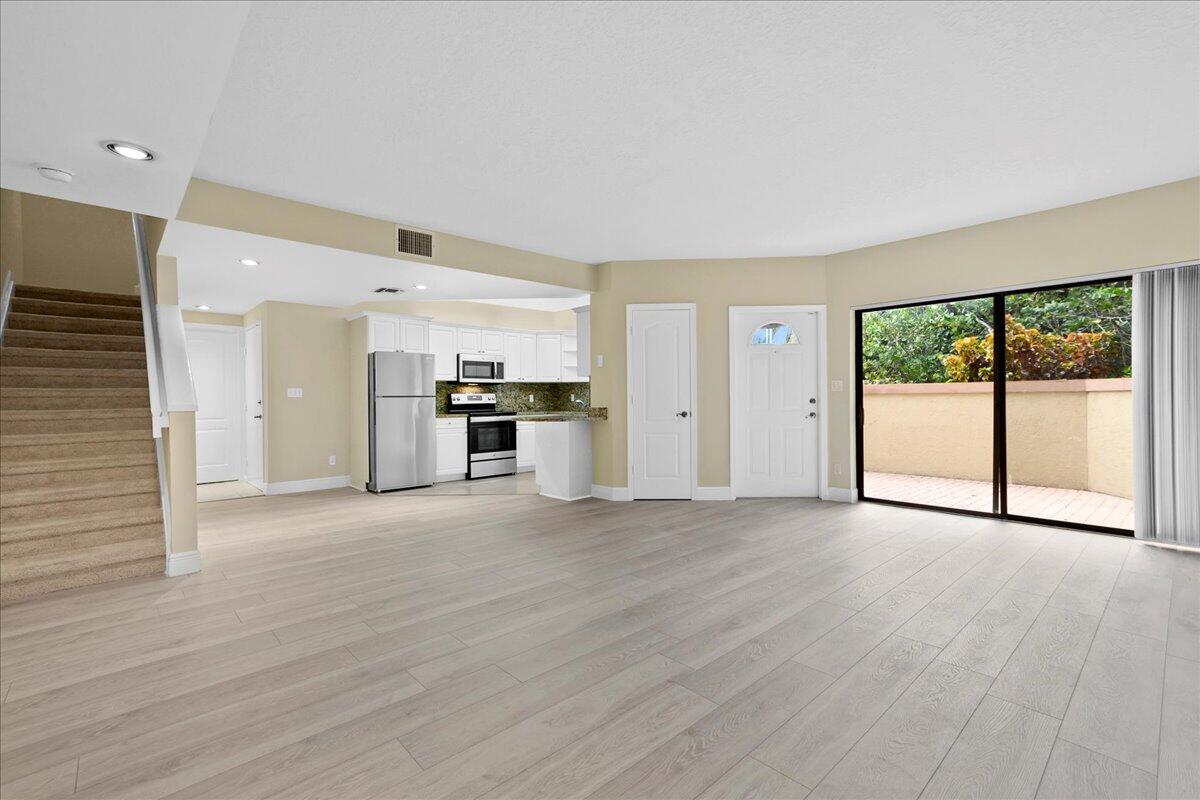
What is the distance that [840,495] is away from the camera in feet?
18.8

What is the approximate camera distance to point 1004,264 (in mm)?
4645

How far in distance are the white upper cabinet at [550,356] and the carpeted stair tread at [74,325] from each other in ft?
16.3

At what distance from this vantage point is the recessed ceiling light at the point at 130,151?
237cm

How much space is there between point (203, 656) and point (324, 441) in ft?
16.8

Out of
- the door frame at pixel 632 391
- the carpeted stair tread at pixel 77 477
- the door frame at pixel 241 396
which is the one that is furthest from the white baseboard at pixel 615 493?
the door frame at pixel 241 396

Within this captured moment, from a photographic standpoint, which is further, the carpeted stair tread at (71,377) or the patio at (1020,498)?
the patio at (1020,498)

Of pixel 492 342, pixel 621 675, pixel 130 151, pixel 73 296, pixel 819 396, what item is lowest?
pixel 621 675

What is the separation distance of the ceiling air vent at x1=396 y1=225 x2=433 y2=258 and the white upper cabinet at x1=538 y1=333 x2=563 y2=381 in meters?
4.00

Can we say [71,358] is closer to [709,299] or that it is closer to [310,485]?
[310,485]

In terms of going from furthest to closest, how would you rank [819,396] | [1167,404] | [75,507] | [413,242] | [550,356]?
[550,356]
[819,396]
[413,242]
[1167,404]
[75,507]

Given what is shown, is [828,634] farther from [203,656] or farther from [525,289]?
[525,289]

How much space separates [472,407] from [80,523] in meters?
4.78

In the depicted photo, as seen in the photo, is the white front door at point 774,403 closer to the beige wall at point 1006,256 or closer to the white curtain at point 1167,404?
the beige wall at point 1006,256

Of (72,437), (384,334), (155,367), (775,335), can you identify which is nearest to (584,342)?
(775,335)
